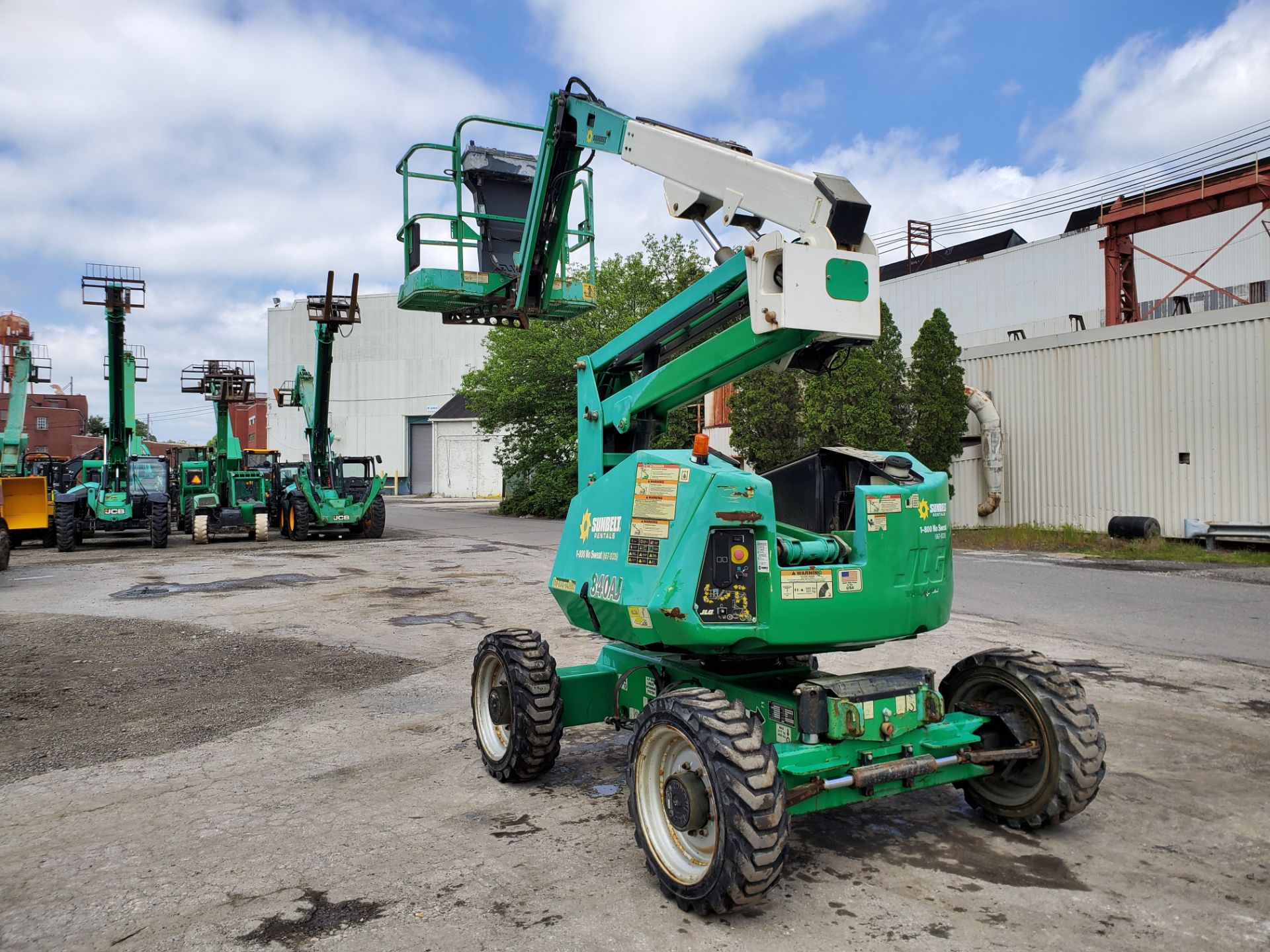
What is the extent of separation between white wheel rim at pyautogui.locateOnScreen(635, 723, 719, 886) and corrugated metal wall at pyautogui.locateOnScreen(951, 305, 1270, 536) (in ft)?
61.9

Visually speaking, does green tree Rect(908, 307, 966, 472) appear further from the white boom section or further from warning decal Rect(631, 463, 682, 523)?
warning decal Rect(631, 463, 682, 523)

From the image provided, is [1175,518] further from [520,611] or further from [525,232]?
[525,232]

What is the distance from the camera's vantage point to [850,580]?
4.39m

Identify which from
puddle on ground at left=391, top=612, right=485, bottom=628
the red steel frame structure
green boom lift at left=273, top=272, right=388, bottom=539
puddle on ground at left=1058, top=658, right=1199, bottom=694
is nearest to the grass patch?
the red steel frame structure

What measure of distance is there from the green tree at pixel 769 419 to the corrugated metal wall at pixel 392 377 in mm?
44057

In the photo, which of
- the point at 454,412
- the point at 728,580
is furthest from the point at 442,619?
the point at 454,412

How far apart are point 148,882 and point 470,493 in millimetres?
58372

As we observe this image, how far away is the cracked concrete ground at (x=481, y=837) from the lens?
3.79 metres

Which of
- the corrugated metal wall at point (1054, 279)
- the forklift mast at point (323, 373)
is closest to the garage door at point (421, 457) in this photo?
the corrugated metal wall at point (1054, 279)

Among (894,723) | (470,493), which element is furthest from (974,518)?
(470,493)

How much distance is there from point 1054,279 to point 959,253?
12.0m

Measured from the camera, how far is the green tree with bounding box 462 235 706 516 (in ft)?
109

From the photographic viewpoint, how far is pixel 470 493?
62062mm

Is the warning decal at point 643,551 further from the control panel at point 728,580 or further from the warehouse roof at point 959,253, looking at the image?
the warehouse roof at point 959,253
